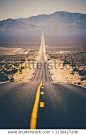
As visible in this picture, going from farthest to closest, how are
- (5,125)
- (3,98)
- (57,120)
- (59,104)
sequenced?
(3,98) < (59,104) < (57,120) < (5,125)

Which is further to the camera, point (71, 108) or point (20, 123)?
point (71, 108)

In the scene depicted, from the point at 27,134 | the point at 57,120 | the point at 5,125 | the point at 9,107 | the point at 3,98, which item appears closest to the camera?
the point at 27,134

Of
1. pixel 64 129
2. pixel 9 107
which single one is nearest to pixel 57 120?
pixel 64 129

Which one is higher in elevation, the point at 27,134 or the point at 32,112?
the point at 32,112

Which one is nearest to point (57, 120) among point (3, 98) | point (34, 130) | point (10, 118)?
point (34, 130)

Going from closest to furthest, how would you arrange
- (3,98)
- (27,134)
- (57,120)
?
(27,134), (57,120), (3,98)

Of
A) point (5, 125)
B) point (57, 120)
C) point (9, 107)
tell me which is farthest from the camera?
point (9, 107)

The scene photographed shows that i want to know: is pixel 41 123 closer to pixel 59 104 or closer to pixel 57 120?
pixel 57 120

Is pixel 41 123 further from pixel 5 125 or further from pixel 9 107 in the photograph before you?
pixel 9 107

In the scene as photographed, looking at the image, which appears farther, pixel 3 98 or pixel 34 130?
pixel 3 98
